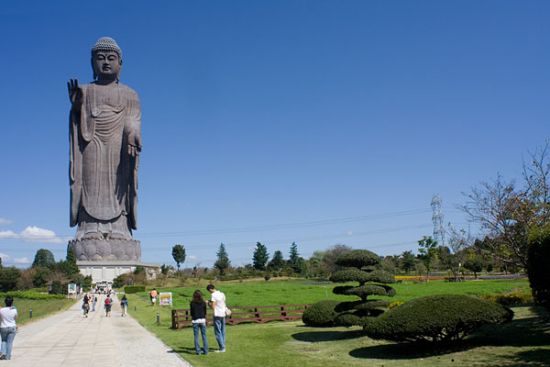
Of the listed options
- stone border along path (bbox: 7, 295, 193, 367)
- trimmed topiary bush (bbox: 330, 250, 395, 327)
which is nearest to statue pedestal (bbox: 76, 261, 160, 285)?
stone border along path (bbox: 7, 295, 193, 367)

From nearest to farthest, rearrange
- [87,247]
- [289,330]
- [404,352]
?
[404,352] → [289,330] → [87,247]

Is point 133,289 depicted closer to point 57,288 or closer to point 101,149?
point 57,288

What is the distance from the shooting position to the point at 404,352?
42.1 ft

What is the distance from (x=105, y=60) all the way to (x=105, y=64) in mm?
525

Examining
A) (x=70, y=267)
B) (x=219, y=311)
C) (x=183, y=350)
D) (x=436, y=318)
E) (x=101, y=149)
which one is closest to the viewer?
(x=436, y=318)

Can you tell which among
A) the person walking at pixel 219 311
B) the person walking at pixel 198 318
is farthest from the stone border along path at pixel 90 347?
the person walking at pixel 219 311

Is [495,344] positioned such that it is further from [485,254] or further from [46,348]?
[46,348]

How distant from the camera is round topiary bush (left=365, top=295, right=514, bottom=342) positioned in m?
11.7

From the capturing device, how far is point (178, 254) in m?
88.4

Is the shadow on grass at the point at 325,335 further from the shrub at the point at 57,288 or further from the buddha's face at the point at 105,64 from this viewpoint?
the buddha's face at the point at 105,64

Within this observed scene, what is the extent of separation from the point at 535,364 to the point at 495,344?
2.38 meters

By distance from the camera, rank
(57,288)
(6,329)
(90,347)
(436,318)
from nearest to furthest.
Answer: (436,318) < (6,329) < (90,347) < (57,288)

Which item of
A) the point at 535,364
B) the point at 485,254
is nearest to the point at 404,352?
the point at 535,364

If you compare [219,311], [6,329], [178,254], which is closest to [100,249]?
[178,254]
